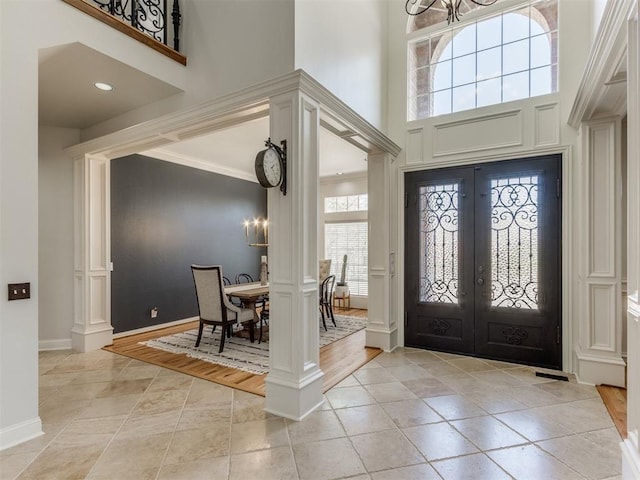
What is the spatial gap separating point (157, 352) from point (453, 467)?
3707 millimetres

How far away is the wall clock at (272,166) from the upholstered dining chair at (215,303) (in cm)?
194

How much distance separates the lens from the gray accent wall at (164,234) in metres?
5.17

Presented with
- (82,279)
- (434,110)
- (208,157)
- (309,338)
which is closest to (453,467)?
(309,338)

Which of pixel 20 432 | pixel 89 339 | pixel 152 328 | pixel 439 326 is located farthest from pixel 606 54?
pixel 152 328

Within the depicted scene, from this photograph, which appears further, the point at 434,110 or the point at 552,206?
the point at 434,110

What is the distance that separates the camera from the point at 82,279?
4.55 m

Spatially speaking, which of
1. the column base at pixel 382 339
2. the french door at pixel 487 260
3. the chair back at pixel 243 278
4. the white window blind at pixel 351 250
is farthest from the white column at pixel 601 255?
the chair back at pixel 243 278

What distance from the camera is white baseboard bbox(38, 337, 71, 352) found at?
450cm

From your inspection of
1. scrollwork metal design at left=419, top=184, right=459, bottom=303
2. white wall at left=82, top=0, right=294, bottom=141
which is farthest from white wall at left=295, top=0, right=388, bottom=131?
scrollwork metal design at left=419, top=184, right=459, bottom=303

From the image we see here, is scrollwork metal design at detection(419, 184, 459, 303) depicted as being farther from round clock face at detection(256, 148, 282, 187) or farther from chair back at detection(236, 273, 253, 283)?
chair back at detection(236, 273, 253, 283)

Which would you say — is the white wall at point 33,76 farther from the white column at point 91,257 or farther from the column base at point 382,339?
the column base at point 382,339

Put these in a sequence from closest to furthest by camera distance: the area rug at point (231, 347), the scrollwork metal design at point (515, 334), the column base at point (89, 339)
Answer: the scrollwork metal design at point (515, 334), the area rug at point (231, 347), the column base at point (89, 339)

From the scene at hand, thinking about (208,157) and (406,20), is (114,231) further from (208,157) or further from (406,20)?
(406,20)

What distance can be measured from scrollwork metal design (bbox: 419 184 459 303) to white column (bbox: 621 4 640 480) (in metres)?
2.29
